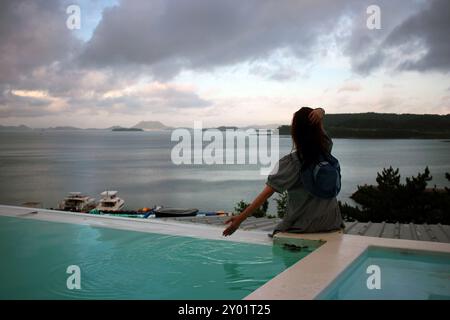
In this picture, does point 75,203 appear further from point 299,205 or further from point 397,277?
point 397,277

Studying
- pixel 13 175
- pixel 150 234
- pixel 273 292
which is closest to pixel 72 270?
pixel 150 234

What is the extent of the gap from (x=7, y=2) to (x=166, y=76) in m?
73.2

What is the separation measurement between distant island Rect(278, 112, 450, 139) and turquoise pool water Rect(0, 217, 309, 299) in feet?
117

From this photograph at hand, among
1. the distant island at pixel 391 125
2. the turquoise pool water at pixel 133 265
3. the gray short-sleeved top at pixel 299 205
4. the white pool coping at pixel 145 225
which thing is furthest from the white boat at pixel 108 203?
the gray short-sleeved top at pixel 299 205

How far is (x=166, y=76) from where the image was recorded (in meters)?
96.8

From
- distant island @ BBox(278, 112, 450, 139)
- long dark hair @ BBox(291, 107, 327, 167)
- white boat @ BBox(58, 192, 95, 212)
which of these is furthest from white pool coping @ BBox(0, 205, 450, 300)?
white boat @ BBox(58, 192, 95, 212)

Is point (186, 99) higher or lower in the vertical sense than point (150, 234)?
higher

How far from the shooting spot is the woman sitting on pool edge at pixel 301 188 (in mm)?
2766

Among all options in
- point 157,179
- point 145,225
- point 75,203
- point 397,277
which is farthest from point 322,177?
point 157,179

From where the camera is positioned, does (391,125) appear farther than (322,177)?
Yes

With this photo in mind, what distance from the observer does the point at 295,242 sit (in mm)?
3076

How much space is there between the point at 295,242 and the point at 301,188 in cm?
45

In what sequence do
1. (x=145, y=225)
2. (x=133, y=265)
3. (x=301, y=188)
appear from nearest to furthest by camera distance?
(x=301, y=188) → (x=133, y=265) → (x=145, y=225)
